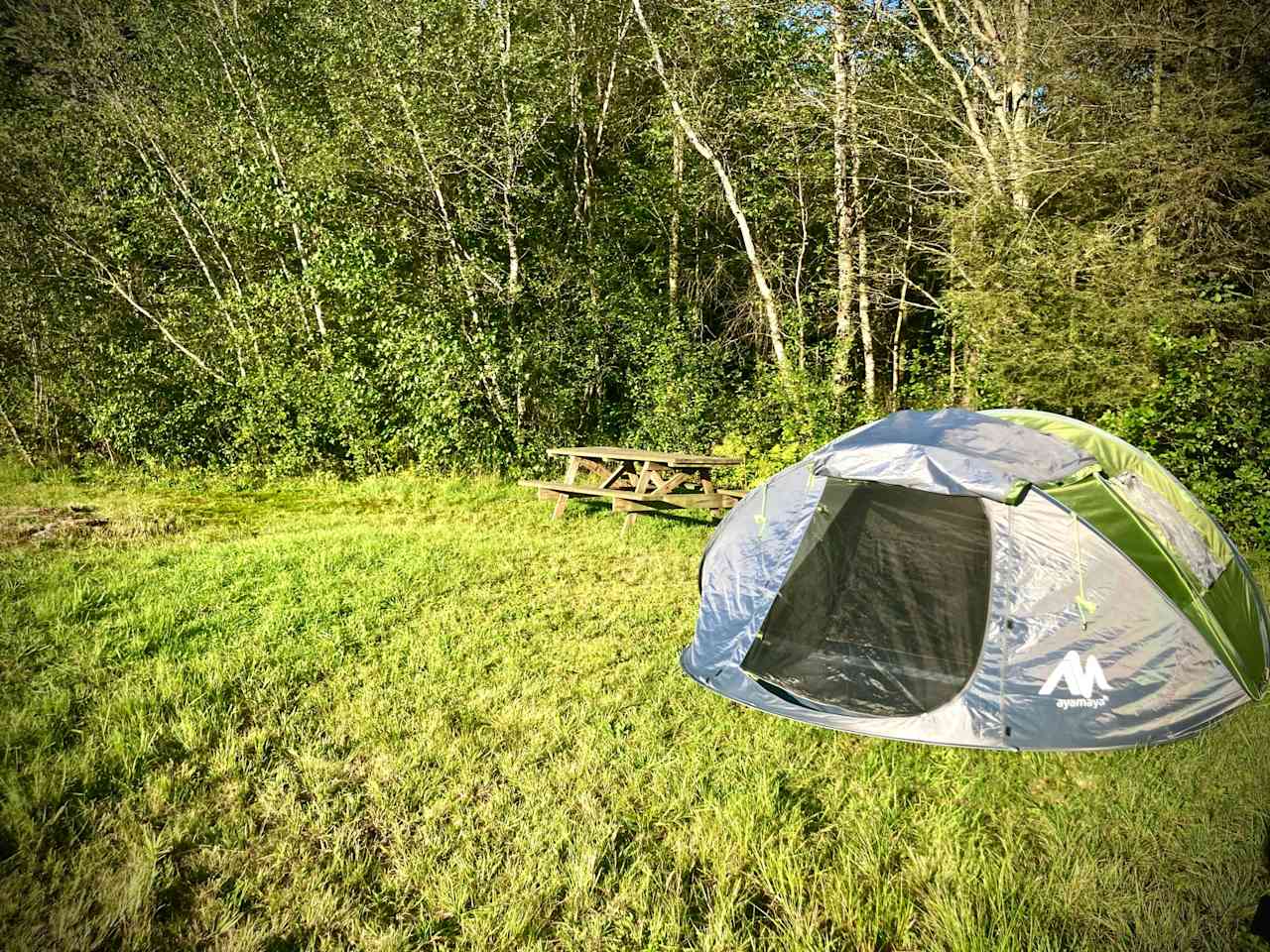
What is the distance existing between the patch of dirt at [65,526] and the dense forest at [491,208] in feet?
11.3

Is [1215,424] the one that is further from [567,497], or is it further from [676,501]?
[567,497]

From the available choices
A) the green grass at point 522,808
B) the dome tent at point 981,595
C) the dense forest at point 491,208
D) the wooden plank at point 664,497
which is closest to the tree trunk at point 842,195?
the dense forest at point 491,208

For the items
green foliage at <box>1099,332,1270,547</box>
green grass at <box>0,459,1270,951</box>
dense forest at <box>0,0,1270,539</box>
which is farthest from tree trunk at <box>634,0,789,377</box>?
green grass at <box>0,459,1270,951</box>

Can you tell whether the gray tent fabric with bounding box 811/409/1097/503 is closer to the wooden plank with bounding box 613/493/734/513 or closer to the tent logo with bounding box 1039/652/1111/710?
the tent logo with bounding box 1039/652/1111/710

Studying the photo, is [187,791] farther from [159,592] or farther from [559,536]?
[559,536]

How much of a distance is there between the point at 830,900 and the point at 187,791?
261cm

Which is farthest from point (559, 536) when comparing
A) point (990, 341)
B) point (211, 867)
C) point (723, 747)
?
point (990, 341)

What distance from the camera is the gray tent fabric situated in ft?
11.0

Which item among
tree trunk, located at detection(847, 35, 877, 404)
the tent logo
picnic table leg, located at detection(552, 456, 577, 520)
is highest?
tree trunk, located at detection(847, 35, 877, 404)

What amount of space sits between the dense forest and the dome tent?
453 cm

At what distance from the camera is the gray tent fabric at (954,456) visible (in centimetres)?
334

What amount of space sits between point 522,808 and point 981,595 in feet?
9.70

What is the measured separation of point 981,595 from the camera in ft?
13.5

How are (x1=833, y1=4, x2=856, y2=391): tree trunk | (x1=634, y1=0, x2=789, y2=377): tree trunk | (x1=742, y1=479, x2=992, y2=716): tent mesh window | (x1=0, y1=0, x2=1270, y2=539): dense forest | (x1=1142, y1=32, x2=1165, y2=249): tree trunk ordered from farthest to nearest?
(x1=634, y1=0, x2=789, y2=377): tree trunk → (x1=833, y1=4, x2=856, y2=391): tree trunk → (x1=0, y1=0, x2=1270, y2=539): dense forest → (x1=1142, y1=32, x2=1165, y2=249): tree trunk → (x1=742, y1=479, x2=992, y2=716): tent mesh window
